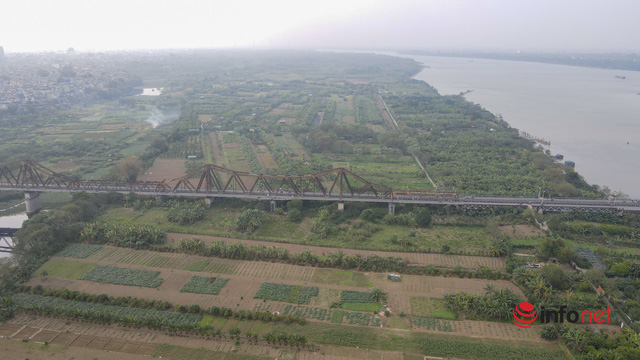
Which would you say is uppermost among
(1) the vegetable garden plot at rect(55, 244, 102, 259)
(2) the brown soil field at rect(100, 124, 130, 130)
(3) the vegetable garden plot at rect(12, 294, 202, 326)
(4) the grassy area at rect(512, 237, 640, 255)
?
(2) the brown soil field at rect(100, 124, 130, 130)

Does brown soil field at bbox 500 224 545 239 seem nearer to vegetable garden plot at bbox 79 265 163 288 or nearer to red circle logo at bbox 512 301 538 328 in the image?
red circle logo at bbox 512 301 538 328

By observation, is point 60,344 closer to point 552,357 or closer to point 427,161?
point 552,357

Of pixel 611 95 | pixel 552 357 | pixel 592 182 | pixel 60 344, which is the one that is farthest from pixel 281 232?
pixel 611 95

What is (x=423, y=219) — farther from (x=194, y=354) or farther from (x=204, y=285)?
(x=194, y=354)

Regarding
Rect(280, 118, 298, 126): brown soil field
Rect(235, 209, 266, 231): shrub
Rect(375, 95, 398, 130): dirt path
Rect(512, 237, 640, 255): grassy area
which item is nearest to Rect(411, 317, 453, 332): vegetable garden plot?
Rect(512, 237, 640, 255): grassy area

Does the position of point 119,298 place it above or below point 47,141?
below

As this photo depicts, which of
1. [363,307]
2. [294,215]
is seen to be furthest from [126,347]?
[294,215]
